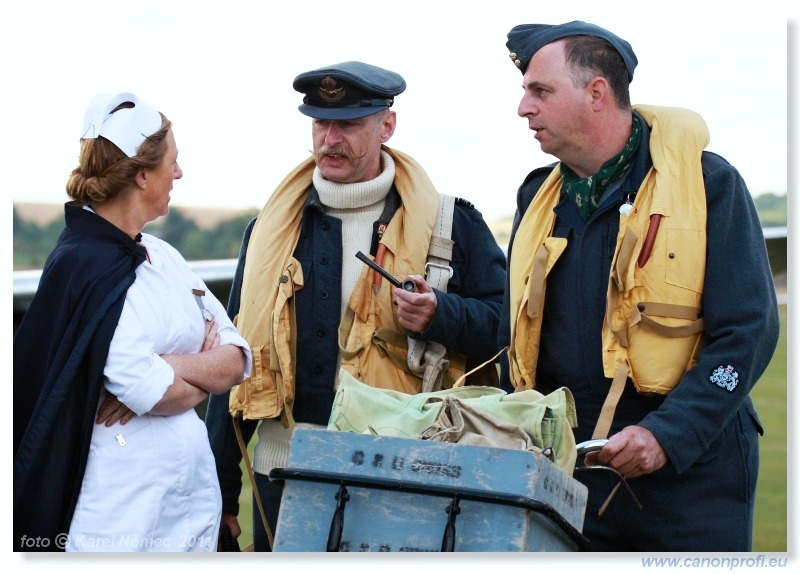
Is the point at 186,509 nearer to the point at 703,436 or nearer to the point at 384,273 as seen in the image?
the point at 384,273

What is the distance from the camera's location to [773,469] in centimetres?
519

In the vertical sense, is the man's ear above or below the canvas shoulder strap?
above

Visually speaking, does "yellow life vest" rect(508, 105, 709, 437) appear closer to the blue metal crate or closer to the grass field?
the blue metal crate

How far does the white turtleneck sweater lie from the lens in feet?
13.3

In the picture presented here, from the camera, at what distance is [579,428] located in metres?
3.64

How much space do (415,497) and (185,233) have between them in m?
4.42

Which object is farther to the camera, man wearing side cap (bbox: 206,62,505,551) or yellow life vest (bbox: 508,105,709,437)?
man wearing side cap (bbox: 206,62,505,551)

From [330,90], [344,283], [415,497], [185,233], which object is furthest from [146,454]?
[185,233]

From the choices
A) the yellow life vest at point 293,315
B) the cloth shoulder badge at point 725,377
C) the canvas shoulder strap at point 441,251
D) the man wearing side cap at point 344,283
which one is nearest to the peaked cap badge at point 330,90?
the man wearing side cap at point 344,283

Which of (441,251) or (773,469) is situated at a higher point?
(441,251)

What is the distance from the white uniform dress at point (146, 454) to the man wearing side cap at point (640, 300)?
3.41ft

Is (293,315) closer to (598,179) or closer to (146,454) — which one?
(146,454)

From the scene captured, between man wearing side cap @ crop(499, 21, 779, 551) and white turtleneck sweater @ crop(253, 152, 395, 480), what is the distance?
583mm

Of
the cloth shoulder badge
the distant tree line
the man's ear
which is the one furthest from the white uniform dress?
the cloth shoulder badge
